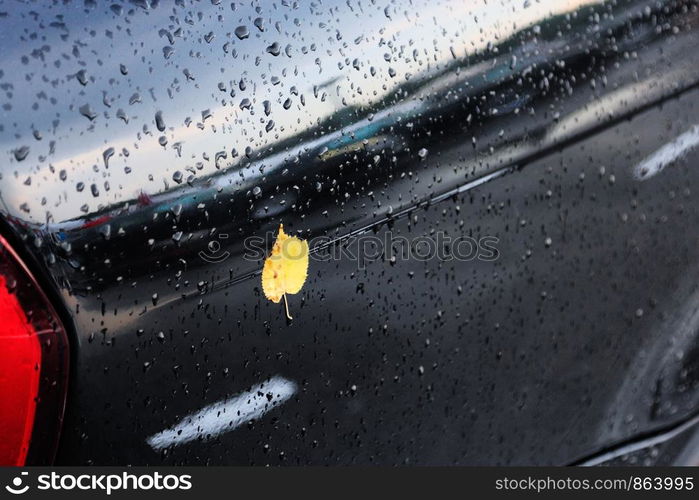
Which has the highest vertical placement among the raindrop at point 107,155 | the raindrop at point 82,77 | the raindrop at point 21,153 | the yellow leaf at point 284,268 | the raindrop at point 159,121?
the raindrop at point 82,77

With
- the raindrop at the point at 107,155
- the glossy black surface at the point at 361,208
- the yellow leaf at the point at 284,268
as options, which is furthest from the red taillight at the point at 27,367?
the yellow leaf at the point at 284,268

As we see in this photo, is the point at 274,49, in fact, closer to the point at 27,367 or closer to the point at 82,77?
the point at 82,77

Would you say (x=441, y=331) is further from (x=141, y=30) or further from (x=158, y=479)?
(x=141, y=30)

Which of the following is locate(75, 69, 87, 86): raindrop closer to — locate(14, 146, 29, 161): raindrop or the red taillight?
locate(14, 146, 29, 161): raindrop

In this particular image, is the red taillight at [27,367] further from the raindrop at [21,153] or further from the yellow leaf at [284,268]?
the yellow leaf at [284,268]

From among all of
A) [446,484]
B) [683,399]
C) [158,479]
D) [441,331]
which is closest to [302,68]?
[441,331]

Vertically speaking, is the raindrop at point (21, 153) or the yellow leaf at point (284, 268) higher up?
the raindrop at point (21, 153)
